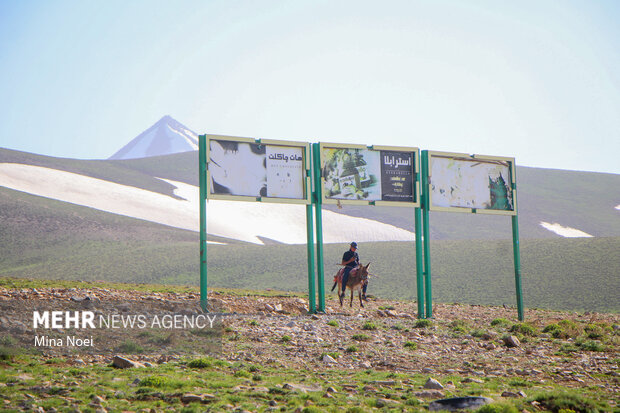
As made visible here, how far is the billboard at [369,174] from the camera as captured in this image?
23.6m

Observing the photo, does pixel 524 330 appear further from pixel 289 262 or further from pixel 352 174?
pixel 289 262

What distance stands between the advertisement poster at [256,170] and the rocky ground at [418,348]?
13.3ft

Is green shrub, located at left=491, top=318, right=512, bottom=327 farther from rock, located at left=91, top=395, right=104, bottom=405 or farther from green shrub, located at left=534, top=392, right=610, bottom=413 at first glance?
rock, located at left=91, top=395, right=104, bottom=405

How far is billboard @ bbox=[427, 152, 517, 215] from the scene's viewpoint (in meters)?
25.3

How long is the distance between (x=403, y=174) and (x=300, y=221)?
9117 centimetres

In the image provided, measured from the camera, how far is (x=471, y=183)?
26.0 metres

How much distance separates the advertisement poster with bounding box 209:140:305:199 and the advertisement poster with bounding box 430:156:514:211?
18.5ft

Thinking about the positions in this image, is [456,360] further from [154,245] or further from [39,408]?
[154,245]

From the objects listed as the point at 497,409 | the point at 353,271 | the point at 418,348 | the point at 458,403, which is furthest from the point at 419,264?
the point at 497,409

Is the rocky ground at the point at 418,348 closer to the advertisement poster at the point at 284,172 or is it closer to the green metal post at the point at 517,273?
the green metal post at the point at 517,273

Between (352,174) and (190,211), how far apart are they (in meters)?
90.8

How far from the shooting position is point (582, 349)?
17516 mm

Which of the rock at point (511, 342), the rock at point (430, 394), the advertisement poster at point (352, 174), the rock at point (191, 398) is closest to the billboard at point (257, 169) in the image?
the advertisement poster at point (352, 174)

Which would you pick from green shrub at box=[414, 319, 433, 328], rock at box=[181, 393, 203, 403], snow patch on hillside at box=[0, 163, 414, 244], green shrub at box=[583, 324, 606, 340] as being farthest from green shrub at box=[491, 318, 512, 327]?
snow patch on hillside at box=[0, 163, 414, 244]
